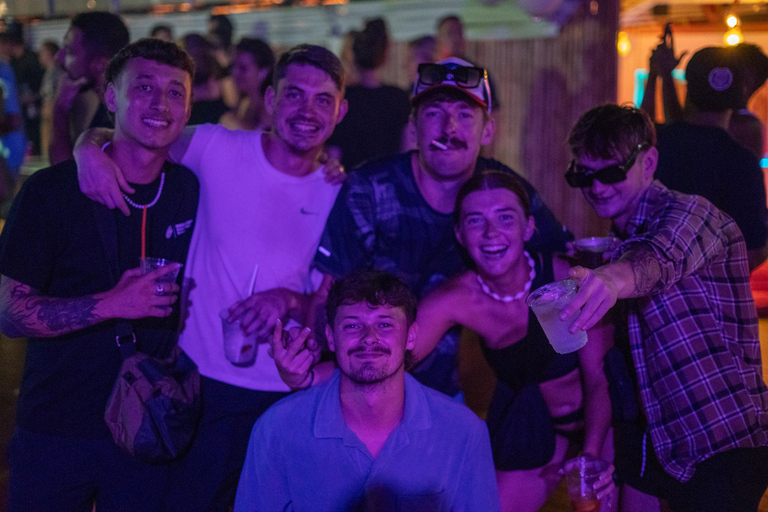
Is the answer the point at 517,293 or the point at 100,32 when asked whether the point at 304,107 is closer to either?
the point at 517,293

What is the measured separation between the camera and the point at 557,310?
1792mm

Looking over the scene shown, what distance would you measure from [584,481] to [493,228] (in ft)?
3.09

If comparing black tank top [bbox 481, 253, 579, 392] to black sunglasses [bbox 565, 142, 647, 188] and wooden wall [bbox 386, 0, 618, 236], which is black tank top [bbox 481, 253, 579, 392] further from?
wooden wall [bbox 386, 0, 618, 236]

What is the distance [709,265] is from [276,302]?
149cm

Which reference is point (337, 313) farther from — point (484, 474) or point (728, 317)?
point (728, 317)

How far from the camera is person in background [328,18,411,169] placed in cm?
514

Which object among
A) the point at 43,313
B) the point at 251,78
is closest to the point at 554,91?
the point at 251,78

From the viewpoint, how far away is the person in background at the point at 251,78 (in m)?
5.41

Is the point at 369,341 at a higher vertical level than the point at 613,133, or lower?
lower

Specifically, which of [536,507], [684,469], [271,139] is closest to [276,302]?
[271,139]

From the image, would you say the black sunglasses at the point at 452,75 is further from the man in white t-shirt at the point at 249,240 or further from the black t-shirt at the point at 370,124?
the black t-shirt at the point at 370,124

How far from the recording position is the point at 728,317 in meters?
2.19

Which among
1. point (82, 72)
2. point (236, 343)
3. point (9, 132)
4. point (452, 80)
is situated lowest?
point (236, 343)

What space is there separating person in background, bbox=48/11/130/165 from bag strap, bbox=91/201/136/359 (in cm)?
188
